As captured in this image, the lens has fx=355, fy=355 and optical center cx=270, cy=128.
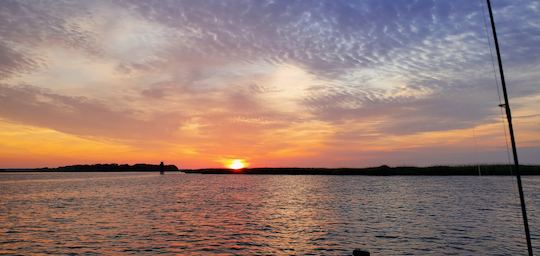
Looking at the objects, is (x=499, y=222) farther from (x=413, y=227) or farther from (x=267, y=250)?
(x=267, y=250)

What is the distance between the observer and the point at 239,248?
2839 centimetres

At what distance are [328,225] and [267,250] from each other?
513 inches

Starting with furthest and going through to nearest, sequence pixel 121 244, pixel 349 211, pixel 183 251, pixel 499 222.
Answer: pixel 349 211, pixel 499 222, pixel 121 244, pixel 183 251

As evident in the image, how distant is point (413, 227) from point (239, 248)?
19.2 meters

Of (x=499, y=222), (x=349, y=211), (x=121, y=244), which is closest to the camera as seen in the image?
(x=121, y=244)

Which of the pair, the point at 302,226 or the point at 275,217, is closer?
the point at 302,226

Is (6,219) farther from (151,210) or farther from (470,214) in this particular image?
(470,214)

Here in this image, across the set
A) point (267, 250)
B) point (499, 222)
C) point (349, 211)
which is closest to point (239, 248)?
point (267, 250)

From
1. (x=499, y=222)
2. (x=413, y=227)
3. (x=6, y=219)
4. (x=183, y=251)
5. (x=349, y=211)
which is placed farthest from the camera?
(x=349, y=211)

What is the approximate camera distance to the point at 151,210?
171ft

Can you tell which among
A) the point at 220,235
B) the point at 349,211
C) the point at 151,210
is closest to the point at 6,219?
the point at 151,210

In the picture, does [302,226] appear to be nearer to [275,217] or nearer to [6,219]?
[275,217]

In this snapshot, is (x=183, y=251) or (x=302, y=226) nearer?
(x=183, y=251)

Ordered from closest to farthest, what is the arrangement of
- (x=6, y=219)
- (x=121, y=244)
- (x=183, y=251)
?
(x=183, y=251) < (x=121, y=244) < (x=6, y=219)
